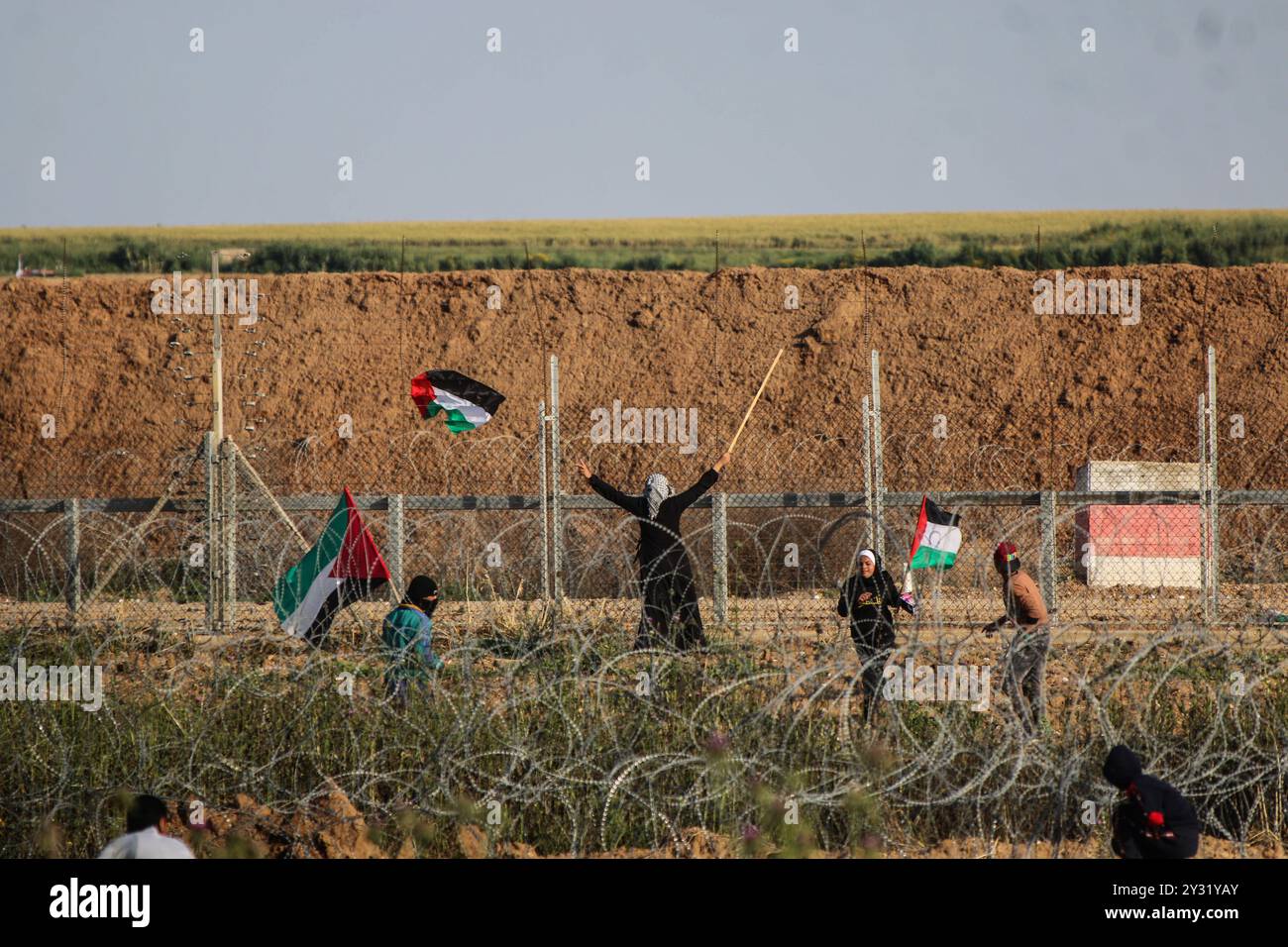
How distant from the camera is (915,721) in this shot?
8422 mm

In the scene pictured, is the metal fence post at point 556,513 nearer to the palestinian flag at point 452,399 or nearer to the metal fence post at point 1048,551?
the palestinian flag at point 452,399

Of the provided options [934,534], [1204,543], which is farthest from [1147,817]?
[1204,543]

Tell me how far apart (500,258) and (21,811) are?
26.3m

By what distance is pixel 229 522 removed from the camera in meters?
11.4

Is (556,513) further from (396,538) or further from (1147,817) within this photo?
(1147,817)

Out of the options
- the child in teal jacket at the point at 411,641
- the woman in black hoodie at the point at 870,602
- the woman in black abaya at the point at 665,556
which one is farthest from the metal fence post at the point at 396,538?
the woman in black hoodie at the point at 870,602

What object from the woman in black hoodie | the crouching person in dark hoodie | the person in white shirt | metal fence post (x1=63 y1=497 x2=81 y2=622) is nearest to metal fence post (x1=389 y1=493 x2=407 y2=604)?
metal fence post (x1=63 y1=497 x2=81 y2=622)

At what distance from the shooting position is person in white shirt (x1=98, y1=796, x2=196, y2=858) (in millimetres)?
5160

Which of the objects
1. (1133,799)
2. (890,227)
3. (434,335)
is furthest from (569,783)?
(890,227)

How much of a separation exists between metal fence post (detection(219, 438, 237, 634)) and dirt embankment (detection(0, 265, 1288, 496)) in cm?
938

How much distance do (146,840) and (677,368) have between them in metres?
18.3

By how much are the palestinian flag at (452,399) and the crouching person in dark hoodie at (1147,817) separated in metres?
8.29

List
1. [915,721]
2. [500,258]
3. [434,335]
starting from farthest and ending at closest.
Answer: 1. [500,258]
2. [434,335]
3. [915,721]
